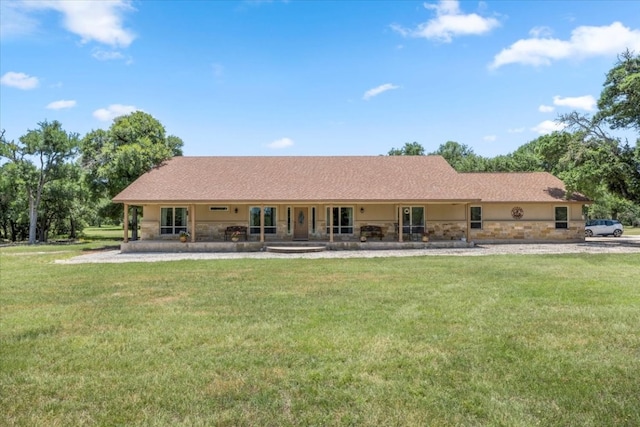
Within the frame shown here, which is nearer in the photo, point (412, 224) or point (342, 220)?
point (342, 220)

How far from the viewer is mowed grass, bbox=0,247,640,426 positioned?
369cm

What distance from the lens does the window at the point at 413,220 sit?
22766mm

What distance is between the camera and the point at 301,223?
22.5 m

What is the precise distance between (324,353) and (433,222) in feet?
62.0

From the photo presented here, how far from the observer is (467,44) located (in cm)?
1588

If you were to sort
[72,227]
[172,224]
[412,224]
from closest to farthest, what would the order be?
1. [172,224]
2. [412,224]
3. [72,227]

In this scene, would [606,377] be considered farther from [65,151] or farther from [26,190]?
[26,190]

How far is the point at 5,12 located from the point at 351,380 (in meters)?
13.2

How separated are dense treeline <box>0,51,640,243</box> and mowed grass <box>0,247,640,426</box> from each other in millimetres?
15160

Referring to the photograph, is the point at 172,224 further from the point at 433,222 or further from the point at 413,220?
the point at 433,222

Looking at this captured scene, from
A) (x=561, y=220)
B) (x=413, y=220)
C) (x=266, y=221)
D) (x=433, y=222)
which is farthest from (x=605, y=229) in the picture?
(x=266, y=221)

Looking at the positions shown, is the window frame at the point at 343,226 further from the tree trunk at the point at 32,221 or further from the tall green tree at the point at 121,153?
the tree trunk at the point at 32,221

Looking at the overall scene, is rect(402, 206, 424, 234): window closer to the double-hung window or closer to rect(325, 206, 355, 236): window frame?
rect(325, 206, 355, 236): window frame

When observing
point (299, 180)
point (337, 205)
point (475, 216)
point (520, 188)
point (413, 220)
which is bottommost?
point (413, 220)
